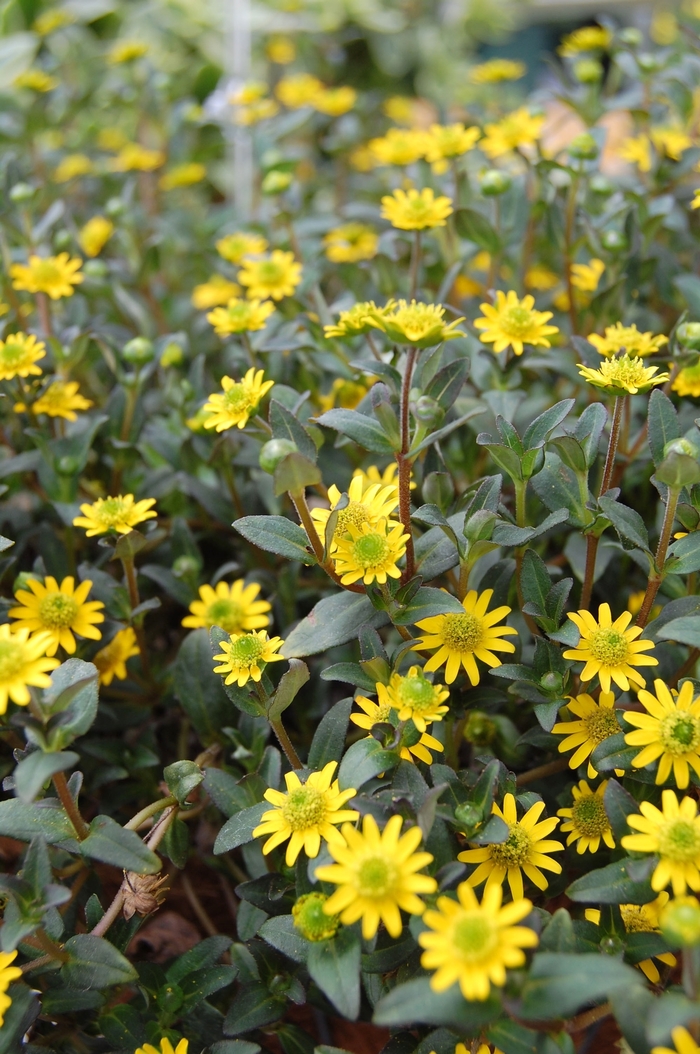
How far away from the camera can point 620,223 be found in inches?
53.9

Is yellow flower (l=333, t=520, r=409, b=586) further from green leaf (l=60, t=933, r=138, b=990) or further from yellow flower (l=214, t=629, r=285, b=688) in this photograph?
green leaf (l=60, t=933, r=138, b=990)

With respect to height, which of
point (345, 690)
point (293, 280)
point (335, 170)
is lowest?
point (345, 690)

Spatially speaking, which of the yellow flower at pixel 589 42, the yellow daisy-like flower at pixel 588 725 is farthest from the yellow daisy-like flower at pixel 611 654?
the yellow flower at pixel 589 42

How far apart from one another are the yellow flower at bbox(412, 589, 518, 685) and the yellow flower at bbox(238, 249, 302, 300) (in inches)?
23.5

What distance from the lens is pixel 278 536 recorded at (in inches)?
35.6

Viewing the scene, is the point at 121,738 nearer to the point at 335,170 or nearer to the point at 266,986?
the point at 266,986

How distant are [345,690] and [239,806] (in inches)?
12.6

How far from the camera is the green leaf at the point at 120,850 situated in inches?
31.6

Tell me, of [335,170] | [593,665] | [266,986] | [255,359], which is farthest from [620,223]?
[266,986]

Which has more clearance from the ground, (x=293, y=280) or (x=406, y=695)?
(x=293, y=280)

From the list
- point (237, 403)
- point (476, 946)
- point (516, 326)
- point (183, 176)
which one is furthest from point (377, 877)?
point (183, 176)

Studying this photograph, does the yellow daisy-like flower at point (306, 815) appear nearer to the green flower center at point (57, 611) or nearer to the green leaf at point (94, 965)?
the green leaf at point (94, 965)

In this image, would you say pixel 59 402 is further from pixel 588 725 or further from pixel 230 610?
pixel 588 725

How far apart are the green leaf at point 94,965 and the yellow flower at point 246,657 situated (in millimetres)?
259
